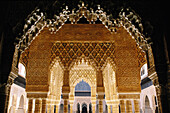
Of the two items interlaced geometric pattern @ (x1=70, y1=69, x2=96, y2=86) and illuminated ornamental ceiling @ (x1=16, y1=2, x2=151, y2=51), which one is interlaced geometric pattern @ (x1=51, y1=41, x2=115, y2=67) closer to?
illuminated ornamental ceiling @ (x1=16, y1=2, x2=151, y2=51)

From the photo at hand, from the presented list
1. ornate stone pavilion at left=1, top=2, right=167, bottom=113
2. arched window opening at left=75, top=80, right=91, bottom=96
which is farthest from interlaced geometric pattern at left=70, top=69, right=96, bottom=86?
arched window opening at left=75, top=80, right=91, bottom=96

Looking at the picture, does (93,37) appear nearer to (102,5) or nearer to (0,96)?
(102,5)

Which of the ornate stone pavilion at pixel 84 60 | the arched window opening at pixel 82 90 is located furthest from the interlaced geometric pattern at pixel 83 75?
the arched window opening at pixel 82 90

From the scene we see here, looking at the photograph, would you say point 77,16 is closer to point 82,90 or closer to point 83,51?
point 83,51

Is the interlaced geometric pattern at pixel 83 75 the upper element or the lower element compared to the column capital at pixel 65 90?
upper

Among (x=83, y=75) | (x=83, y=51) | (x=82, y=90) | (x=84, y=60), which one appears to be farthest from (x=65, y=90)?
(x=82, y=90)

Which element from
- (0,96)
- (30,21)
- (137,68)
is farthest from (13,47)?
(137,68)

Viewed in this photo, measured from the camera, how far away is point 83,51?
5.76 meters

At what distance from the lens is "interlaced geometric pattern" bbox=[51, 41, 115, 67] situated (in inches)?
224

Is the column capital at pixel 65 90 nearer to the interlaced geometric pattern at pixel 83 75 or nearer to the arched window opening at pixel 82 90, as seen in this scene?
the interlaced geometric pattern at pixel 83 75

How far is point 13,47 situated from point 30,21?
19.1 inches

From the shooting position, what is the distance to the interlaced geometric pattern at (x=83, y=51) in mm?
5684

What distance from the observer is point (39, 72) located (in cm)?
552

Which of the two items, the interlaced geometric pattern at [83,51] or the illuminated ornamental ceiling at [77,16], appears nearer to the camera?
the illuminated ornamental ceiling at [77,16]
